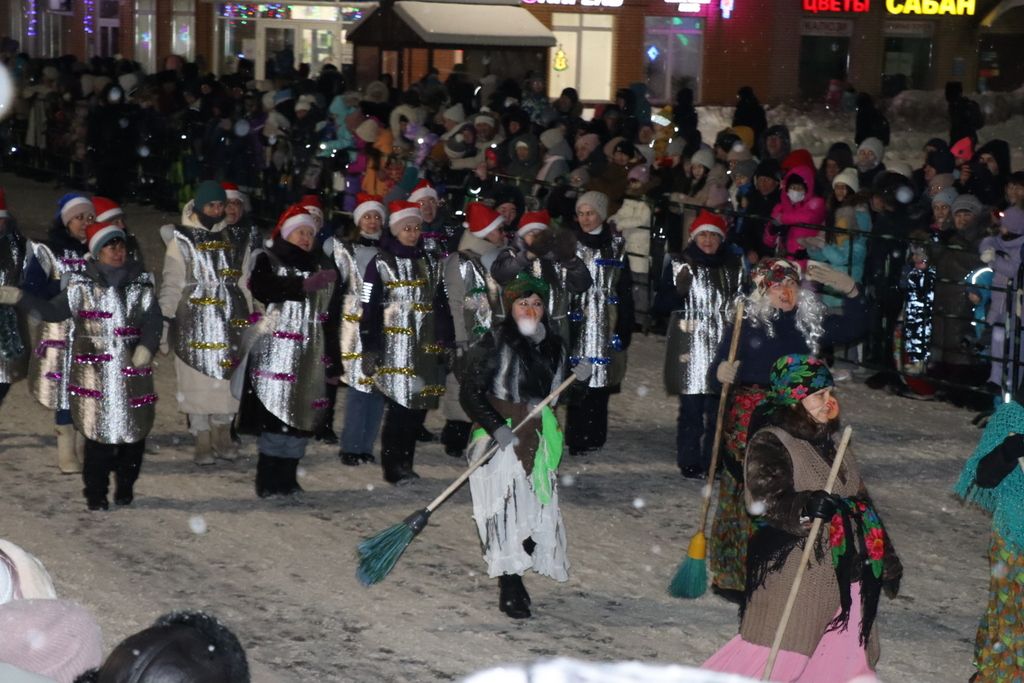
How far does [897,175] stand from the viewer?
13.0m

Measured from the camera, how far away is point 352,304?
9.58 m

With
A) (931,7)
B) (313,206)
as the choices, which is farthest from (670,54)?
(313,206)

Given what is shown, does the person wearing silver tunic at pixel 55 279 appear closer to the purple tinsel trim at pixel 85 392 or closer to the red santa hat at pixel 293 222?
the purple tinsel trim at pixel 85 392

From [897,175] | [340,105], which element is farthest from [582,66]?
[897,175]

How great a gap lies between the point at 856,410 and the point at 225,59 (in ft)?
89.5

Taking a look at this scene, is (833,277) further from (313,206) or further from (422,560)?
(313,206)

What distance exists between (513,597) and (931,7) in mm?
30703

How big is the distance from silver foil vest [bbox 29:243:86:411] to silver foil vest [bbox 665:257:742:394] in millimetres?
3386

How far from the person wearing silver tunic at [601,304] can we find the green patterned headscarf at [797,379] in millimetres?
4184

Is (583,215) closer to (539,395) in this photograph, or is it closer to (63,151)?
(539,395)

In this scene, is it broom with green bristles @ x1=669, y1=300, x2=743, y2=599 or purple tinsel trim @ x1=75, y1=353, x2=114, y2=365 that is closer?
broom with green bristles @ x1=669, y1=300, x2=743, y2=599

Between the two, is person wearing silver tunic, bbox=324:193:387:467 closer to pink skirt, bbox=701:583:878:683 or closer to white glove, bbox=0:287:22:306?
white glove, bbox=0:287:22:306

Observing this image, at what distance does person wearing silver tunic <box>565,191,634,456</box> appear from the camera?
10.1 metres

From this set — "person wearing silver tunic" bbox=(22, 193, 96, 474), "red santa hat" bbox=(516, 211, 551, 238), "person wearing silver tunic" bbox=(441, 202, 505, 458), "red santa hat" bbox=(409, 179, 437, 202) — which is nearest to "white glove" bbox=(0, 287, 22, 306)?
"person wearing silver tunic" bbox=(22, 193, 96, 474)
